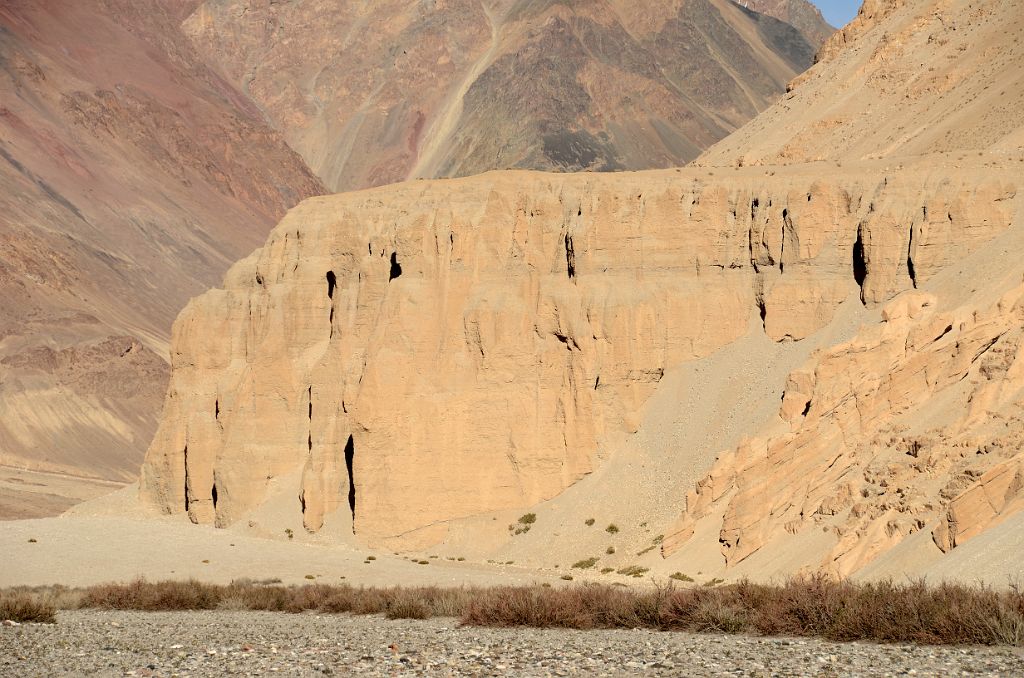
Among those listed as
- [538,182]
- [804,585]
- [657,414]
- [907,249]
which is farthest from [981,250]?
[804,585]

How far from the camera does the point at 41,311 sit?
453 feet

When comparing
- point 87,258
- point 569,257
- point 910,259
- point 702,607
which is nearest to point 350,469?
point 569,257

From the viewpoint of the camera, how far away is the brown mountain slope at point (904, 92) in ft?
199

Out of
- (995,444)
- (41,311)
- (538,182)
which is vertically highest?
(41,311)

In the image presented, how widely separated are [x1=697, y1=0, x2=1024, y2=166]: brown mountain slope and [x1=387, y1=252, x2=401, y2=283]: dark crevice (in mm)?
18543

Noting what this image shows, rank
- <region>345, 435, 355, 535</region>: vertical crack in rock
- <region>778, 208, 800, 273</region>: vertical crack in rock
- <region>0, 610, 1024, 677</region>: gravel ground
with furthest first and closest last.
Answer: <region>345, 435, 355, 535</region>: vertical crack in rock → <region>778, 208, 800, 273</region>: vertical crack in rock → <region>0, 610, 1024, 677</region>: gravel ground

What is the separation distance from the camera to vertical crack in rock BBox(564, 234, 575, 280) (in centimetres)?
5072

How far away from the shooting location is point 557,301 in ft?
164

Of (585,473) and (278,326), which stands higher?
(278,326)

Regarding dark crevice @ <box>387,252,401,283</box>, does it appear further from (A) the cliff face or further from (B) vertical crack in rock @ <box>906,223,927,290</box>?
(B) vertical crack in rock @ <box>906,223,927,290</box>

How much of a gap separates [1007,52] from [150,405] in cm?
8150

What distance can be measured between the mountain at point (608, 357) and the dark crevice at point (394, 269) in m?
0.11

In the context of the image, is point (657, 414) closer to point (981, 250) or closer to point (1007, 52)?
point (981, 250)

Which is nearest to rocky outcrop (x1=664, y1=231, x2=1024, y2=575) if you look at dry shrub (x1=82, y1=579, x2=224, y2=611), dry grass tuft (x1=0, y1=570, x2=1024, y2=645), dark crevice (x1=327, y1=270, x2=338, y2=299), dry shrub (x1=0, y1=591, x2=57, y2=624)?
dry grass tuft (x1=0, y1=570, x2=1024, y2=645)
